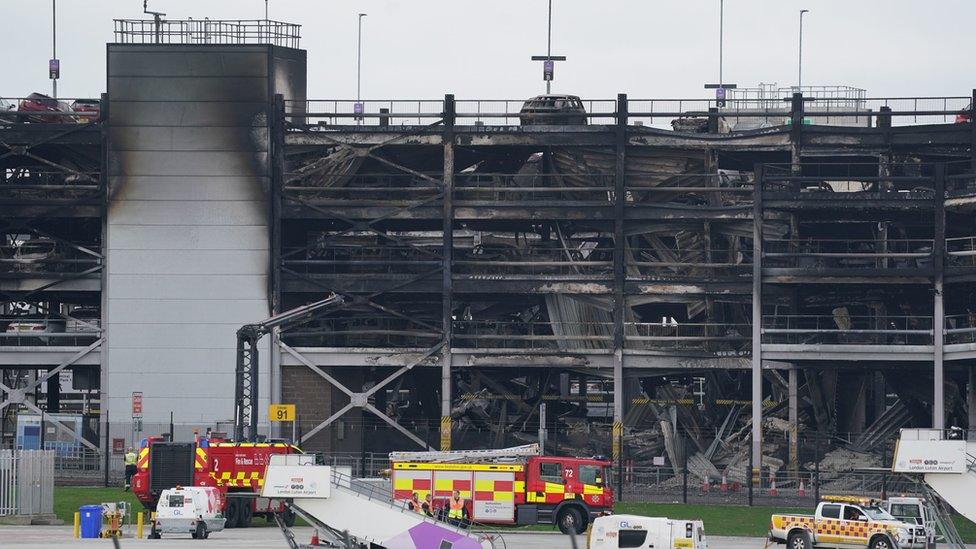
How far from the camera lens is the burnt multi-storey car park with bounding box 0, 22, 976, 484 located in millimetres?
80875

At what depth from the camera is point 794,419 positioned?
7788 cm

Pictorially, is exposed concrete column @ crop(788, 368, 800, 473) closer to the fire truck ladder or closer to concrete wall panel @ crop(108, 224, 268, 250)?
the fire truck ladder

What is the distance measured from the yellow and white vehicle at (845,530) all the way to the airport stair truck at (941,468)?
1.47 metres

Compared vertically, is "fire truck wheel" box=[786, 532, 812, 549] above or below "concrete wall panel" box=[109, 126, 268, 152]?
below

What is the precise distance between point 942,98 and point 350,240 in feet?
97.8

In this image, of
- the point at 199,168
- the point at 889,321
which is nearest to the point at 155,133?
the point at 199,168

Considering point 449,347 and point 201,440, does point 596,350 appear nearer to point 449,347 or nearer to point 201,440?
point 449,347

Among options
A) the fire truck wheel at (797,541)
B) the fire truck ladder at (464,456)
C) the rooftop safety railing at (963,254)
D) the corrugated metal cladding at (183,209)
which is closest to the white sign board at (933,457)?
the fire truck wheel at (797,541)

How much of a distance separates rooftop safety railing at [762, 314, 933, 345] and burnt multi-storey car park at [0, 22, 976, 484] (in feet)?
0.70

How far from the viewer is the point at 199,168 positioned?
3233 inches

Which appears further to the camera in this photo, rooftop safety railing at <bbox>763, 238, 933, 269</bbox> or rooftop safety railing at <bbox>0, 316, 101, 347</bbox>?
rooftop safety railing at <bbox>0, 316, 101, 347</bbox>

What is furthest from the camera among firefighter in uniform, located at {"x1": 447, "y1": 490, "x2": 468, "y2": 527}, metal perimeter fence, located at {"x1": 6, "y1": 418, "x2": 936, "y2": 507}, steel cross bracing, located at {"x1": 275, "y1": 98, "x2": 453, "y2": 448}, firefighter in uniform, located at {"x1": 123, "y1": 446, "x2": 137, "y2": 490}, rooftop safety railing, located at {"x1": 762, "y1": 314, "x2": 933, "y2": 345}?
steel cross bracing, located at {"x1": 275, "y1": 98, "x2": 453, "y2": 448}

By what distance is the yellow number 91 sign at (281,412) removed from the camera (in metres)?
76.7

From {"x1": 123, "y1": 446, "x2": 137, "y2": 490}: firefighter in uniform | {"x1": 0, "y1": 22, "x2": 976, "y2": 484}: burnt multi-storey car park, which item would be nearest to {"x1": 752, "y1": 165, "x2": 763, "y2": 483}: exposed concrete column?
{"x1": 0, "y1": 22, "x2": 976, "y2": 484}: burnt multi-storey car park
